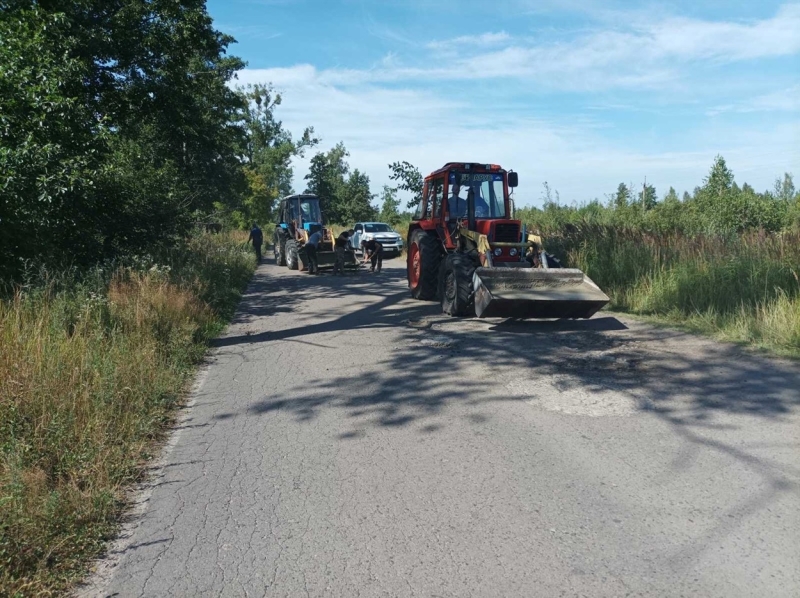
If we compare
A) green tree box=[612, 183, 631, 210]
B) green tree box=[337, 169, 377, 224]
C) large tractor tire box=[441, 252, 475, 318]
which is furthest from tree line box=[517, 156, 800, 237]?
green tree box=[337, 169, 377, 224]

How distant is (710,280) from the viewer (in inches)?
448

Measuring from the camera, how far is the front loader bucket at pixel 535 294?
9.52 meters

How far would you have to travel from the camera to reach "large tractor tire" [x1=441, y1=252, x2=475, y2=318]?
10758mm

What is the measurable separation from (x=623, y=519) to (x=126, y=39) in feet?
41.8

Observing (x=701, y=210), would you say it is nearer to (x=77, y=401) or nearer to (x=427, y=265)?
(x=427, y=265)

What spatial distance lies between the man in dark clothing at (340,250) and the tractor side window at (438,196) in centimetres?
737

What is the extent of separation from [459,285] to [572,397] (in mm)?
4487

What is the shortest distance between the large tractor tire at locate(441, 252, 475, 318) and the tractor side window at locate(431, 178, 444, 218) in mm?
1911

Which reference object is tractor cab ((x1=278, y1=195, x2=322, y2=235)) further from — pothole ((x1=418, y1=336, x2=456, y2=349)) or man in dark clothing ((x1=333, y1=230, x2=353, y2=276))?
pothole ((x1=418, y1=336, x2=456, y2=349))

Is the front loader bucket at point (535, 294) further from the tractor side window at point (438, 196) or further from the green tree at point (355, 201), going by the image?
the green tree at point (355, 201)

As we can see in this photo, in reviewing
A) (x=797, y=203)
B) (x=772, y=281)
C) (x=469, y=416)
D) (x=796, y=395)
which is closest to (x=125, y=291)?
(x=469, y=416)

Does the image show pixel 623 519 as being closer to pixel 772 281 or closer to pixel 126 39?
pixel 772 281

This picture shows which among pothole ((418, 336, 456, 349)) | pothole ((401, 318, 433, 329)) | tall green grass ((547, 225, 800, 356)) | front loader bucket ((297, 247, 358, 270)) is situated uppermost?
front loader bucket ((297, 247, 358, 270))

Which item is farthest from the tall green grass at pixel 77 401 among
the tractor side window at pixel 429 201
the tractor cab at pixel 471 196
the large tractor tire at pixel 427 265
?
the tractor side window at pixel 429 201
